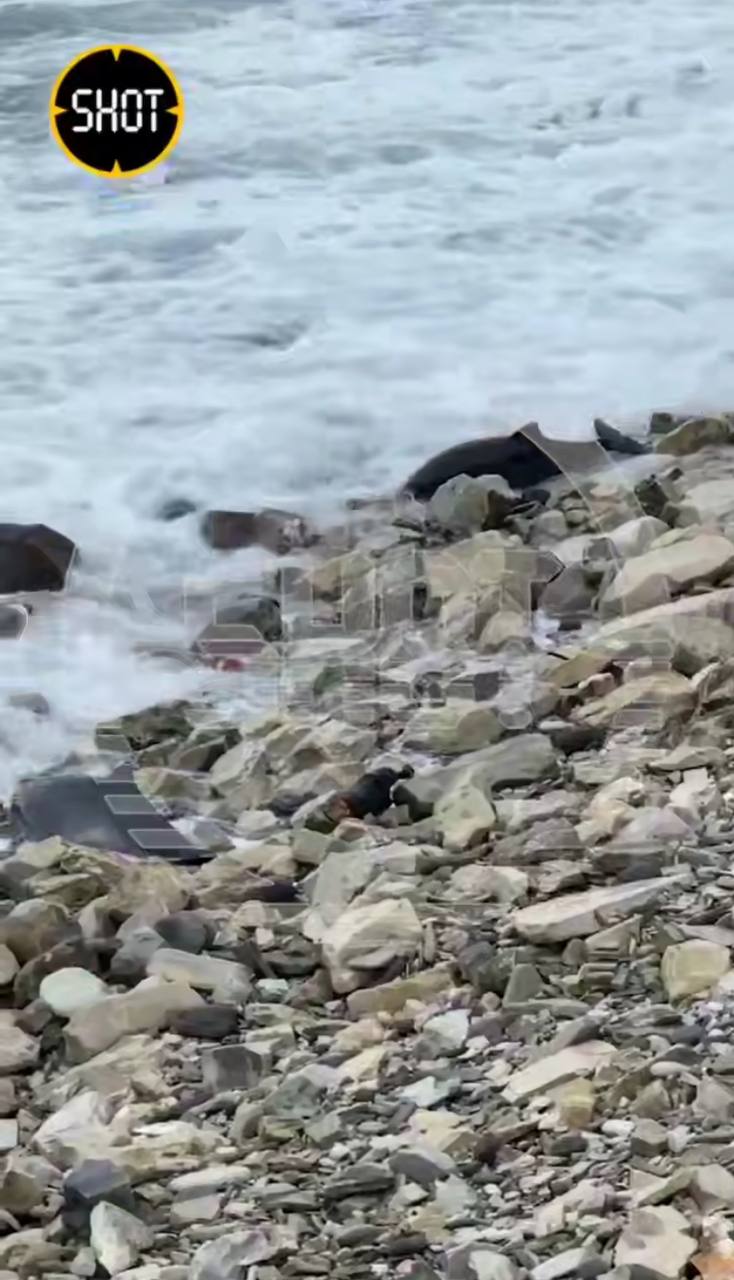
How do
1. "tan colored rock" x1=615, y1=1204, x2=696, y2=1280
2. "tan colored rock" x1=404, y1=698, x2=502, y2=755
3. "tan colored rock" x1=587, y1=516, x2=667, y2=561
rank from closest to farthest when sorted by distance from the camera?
1. "tan colored rock" x1=615, y1=1204, x2=696, y2=1280
2. "tan colored rock" x1=404, y1=698, x2=502, y2=755
3. "tan colored rock" x1=587, y1=516, x2=667, y2=561

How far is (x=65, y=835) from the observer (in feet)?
6.26

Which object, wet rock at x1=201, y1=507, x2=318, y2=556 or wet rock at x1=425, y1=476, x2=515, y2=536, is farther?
wet rock at x1=201, y1=507, x2=318, y2=556

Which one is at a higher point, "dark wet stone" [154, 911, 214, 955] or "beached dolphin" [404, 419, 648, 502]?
"dark wet stone" [154, 911, 214, 955]

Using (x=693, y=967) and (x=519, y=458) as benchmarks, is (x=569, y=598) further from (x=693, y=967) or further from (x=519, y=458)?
(x=693, y=967)

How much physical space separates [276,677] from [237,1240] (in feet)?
3.60

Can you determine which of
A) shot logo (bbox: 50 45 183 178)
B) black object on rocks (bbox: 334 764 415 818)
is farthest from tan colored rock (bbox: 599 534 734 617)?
Answer: shot logo (bbox: 50 45 183 178)

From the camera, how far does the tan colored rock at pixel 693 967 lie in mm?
1349

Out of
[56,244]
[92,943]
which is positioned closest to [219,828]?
[92,943]

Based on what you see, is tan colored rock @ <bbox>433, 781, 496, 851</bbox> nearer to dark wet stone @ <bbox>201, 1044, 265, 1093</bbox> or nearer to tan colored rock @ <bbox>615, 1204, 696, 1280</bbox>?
dark wet stone @ <bbox>201, 1044, 265, 1093</bbox>

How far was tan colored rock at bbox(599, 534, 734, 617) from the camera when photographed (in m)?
2.16

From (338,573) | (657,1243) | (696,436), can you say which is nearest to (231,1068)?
(657,1243)

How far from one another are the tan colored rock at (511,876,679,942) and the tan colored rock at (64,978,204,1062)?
28cm

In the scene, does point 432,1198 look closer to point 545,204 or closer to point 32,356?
point 32,356

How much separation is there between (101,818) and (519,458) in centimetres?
102
